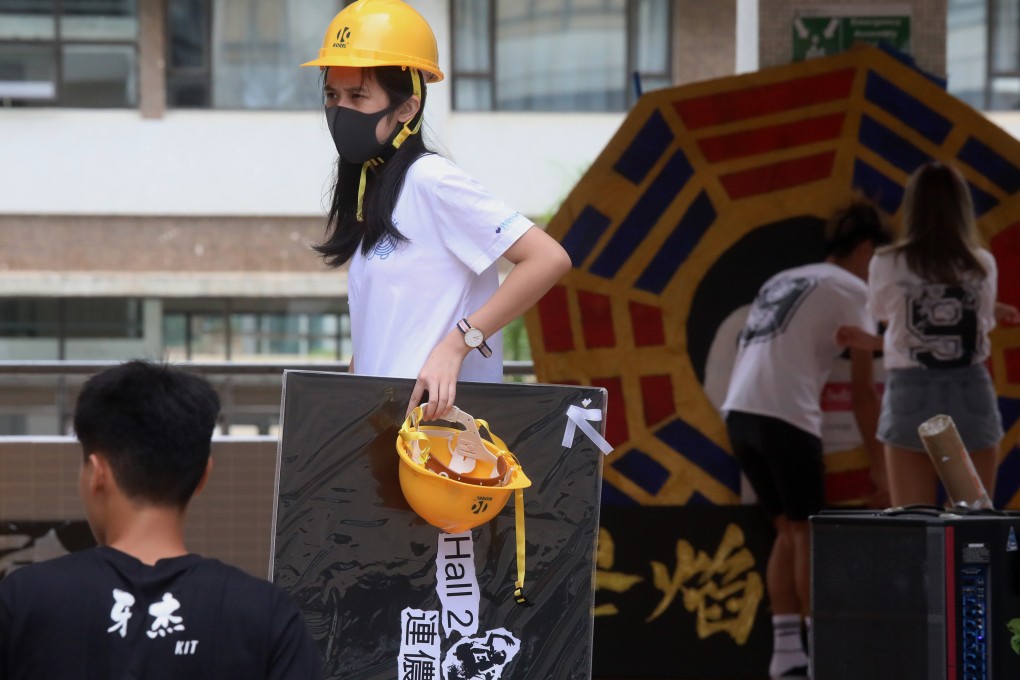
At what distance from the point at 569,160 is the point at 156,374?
14120 mm

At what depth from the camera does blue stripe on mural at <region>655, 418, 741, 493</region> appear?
18.8ft

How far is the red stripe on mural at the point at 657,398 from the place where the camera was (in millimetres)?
5695

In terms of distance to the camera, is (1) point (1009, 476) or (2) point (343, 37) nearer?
(2) point (343, 37)

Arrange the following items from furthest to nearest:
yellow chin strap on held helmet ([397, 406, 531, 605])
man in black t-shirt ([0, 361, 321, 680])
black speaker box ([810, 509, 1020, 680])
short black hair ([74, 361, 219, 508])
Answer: black speaker box ([810, 509, 1020, 680]) → yellow chin strap on held helmet ([397, 406, 531, 605]) → short black hair ([74, 361, 219, 508]) → man in black t-shirt ([0, 361, 321, 680])

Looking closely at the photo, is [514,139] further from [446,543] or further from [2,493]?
[446,543]

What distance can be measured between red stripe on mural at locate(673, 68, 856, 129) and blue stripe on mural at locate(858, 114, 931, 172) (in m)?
0.14

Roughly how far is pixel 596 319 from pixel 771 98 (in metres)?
1.00

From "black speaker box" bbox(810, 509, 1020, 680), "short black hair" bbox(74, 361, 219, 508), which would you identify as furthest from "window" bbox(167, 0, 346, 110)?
"short black hair" bbox(74, 361, 219, 508)

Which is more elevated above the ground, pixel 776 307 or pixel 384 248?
pixel 384 248

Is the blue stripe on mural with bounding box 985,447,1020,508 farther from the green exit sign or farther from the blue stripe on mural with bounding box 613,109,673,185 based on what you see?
the blue stripe on mural with bounding box 613,109,673,185

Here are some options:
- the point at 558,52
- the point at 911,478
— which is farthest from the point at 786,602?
the point at 558,52

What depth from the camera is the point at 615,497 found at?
565cm

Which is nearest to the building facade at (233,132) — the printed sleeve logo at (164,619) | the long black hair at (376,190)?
the long black hair at (376,190)

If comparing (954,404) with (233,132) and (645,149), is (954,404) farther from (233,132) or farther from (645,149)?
(233,132)
